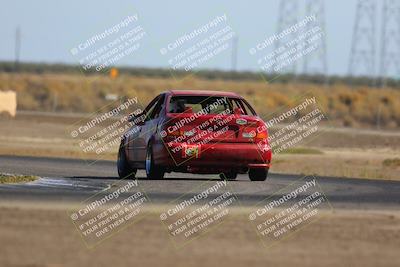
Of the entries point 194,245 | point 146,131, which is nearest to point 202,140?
point 146,131

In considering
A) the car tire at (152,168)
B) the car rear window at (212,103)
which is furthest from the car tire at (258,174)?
the car tire at (152,168)

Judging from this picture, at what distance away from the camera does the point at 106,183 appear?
67.4 feet

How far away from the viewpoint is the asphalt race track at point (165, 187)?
17672 millimetres

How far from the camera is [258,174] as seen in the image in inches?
856

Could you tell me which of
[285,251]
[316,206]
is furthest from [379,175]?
[285,251]

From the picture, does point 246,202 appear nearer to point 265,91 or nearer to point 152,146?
point 152,146

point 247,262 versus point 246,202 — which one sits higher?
point 247,262

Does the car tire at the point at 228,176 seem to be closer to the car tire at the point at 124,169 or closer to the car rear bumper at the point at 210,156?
the car tire at the point at 124,169

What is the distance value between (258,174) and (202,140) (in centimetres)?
157

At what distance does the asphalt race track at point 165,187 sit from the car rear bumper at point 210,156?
32 cm

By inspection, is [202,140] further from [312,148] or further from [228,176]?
[312,148]

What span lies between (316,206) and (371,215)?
1.23 metres

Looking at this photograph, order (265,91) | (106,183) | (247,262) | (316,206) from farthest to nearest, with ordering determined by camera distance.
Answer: (265,91) < (106,183) < (316,206) < (247,262)

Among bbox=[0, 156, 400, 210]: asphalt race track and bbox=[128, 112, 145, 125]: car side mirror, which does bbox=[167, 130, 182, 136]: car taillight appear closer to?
bbox=[0, 156, 400, 210]: asphalt race track
